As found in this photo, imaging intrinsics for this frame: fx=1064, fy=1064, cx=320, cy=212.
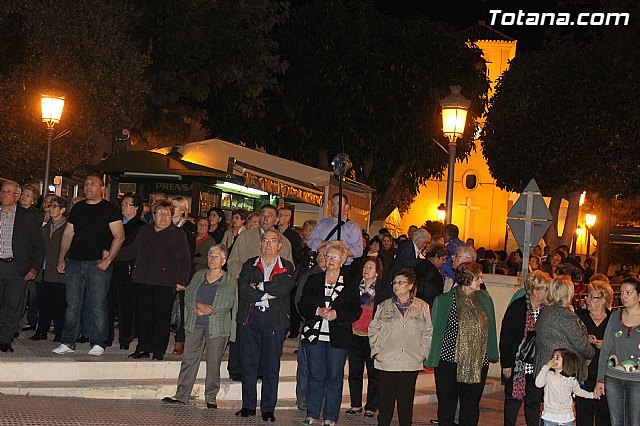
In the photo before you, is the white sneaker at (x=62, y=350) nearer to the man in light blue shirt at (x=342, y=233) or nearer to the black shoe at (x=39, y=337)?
the black shoe at (x=39, y=337)

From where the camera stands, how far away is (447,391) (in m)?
11.2

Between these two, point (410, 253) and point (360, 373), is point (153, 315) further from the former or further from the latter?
point (410, 253)

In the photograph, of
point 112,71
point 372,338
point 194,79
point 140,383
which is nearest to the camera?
point 372,338

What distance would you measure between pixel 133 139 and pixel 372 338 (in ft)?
71.4

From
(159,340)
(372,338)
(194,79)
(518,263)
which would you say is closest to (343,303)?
(372,338)

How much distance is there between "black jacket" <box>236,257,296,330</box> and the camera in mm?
11445

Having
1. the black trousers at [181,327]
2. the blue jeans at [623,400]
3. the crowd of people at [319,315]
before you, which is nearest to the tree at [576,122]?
the crowd of people at [319,315]

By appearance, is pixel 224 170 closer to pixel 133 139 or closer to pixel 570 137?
pixel 133 139

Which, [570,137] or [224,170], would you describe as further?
[570,137]

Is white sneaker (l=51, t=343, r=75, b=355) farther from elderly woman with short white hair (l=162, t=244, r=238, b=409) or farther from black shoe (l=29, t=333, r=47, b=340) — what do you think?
elderly woman with short white hair (l=162, t=244, r=238, b=409)

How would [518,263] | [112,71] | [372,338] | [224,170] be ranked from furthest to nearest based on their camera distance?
[112,71] < [518,263] < [224,170] < [372,338]

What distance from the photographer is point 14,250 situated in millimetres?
12727

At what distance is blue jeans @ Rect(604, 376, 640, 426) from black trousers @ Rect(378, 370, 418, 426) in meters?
1.92

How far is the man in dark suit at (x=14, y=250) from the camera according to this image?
1269 cm
